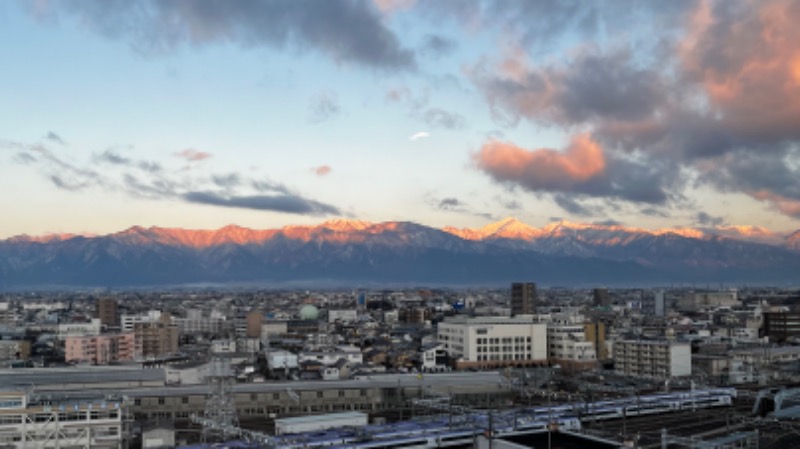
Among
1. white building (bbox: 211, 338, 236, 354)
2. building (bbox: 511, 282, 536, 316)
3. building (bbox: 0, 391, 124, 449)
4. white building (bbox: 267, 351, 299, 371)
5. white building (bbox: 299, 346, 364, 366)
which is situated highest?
building (bbox: 511, 282, 536, 316)

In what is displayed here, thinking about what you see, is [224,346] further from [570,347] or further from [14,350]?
[570,347]

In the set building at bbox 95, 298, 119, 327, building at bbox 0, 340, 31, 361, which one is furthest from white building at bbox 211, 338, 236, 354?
building at bbox 95, 298, 119, 327

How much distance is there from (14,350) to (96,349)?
17.2 ft

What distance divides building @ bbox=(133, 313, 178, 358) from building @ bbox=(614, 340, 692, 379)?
2986 cm

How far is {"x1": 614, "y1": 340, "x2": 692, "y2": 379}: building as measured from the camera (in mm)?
40031

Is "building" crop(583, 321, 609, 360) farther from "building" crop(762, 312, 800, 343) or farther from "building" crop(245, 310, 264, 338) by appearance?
"building" crop(245, 310, 264, 338)

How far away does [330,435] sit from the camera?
21.4m

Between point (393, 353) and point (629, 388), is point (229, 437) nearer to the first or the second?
point (629, 388)

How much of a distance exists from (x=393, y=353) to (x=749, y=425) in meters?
25.2

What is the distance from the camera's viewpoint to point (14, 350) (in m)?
50.0

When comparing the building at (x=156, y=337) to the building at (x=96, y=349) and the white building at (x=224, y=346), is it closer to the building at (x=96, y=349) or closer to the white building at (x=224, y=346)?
the building at (x=96, y=349)

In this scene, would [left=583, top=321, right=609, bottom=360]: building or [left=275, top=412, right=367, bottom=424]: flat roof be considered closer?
[left=275, top=412, right=367, bottom=424]: flat roof

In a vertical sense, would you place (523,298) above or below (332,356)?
above

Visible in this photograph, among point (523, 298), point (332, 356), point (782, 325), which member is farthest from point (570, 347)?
point (523, 298)
